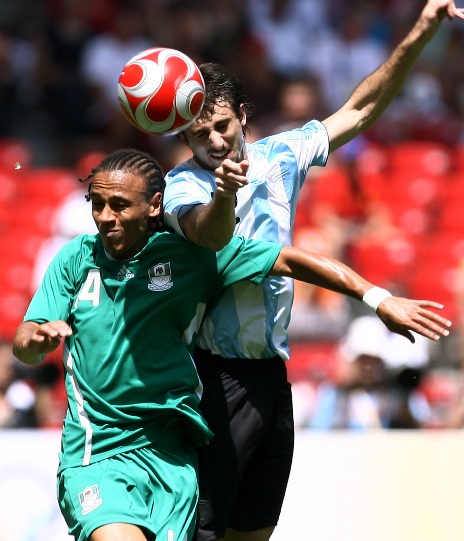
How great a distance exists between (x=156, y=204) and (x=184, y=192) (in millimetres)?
171

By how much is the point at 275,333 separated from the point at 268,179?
27.0 inches

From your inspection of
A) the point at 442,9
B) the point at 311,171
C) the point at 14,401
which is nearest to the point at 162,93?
the point at 442,9

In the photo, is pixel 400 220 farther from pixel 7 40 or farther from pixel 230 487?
pixel 230 487

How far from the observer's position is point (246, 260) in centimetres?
448

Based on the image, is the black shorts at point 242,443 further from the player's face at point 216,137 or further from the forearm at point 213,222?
the player's face at point 216,137

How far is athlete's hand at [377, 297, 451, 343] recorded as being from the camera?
4090 mm

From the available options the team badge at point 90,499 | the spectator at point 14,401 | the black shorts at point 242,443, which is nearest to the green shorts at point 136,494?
the team badge at point 90,499

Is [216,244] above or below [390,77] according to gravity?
below

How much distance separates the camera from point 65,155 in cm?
1325

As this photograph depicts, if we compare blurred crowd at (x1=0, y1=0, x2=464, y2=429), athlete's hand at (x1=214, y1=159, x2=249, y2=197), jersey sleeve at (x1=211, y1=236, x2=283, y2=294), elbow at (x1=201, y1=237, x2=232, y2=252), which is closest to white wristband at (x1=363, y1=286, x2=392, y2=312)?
jersey sleeve at (x1=211, y1=236, x2=283, y2=294)

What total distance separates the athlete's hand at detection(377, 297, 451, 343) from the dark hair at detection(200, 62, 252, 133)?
1.14 m

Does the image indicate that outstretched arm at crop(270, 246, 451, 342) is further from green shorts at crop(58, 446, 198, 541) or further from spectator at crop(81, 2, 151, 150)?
spectator at crop(81, 2, 151, 150)

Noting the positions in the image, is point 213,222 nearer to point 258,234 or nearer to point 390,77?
point 258,234

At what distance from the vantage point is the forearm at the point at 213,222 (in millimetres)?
Result: 4094
